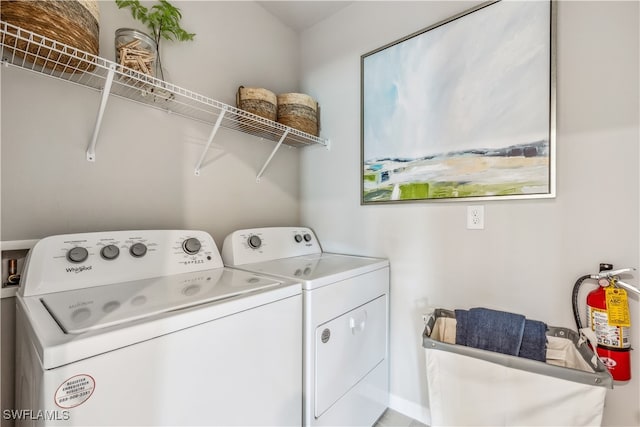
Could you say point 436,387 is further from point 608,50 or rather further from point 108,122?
point 108,122

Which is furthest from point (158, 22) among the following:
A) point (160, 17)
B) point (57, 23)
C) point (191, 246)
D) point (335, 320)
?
point (335, 320)

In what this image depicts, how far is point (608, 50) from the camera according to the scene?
109 centimetres

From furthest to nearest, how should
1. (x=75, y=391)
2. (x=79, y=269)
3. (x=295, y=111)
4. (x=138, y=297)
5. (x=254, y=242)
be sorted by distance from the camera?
(x=295, y=111)
(x=254, y=242)
(x=79, y=269)
(x=138, y=297)
(x=75, y=391)

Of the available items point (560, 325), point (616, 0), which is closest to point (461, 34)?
point (616, 0)

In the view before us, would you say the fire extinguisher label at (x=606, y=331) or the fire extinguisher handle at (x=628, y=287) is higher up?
the fire extinguisher handle at (x=628, y=287)

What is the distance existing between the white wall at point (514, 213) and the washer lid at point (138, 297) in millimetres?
878

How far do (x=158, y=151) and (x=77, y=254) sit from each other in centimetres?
62

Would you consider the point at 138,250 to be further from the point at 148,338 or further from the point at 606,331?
the point at 606,331

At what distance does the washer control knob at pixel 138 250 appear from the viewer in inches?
43.2

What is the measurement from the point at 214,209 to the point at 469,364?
1.43m

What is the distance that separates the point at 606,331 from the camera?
105cm

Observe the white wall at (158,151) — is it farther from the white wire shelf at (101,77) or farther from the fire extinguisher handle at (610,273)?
the fire extinguisher handle at (610,273)

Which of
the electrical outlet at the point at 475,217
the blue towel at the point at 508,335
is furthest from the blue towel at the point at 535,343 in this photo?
the electrical outlet at the point at 475,217

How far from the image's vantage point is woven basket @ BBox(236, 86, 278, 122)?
1554 millimetres
